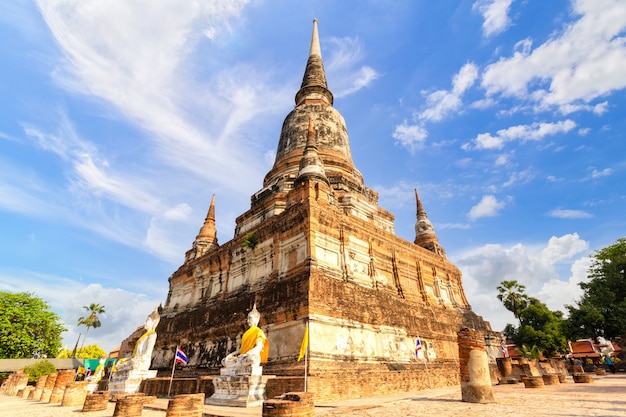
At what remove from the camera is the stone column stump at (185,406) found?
7160 millimetres

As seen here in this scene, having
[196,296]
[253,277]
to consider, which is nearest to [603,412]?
[253,277]

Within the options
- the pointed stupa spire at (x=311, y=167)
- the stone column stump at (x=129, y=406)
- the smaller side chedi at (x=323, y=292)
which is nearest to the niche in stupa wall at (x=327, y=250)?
the smaller side chedi at (x=323, y=292)

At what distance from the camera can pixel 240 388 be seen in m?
10.1

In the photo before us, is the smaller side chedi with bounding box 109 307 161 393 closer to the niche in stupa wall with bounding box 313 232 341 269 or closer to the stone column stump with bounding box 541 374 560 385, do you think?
the niche in stupa wall with bounding box 313 232 341 269

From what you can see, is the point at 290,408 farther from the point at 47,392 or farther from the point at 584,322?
the point at 584,322

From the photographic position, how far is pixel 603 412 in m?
6.46

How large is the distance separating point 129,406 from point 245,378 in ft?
9.86

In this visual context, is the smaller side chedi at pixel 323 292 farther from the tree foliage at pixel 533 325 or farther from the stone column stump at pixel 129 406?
the tree foliage at pixel 533 325

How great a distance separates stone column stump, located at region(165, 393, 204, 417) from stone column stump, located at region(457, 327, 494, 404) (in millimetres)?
6747

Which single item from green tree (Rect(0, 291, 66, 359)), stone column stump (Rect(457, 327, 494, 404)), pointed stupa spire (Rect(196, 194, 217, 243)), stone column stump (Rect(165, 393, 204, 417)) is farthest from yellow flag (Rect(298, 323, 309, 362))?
green tree (Rect(0, 291, 66, 359))

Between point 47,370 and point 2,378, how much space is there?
9966mm

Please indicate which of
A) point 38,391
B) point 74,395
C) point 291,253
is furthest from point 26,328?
point 291,253

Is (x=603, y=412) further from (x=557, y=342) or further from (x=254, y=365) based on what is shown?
(x=557, y=342)

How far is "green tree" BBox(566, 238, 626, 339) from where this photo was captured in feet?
83.7
